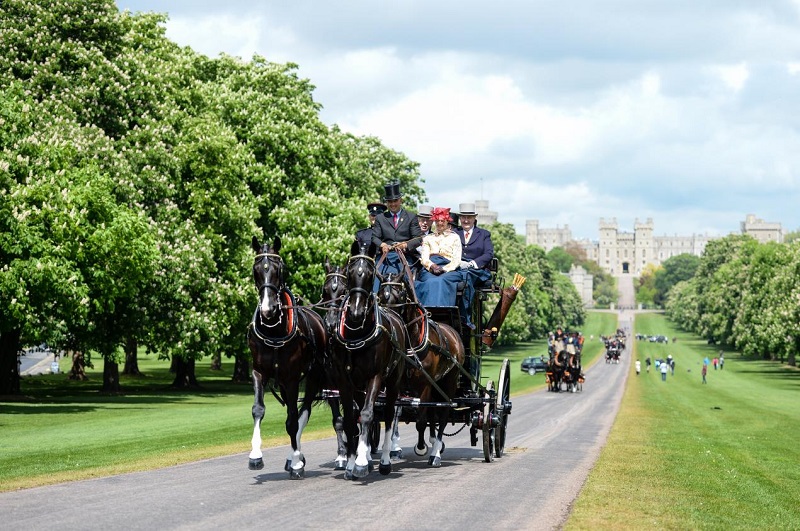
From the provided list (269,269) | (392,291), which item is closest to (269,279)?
(269,269)

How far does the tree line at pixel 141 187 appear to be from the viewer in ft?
124

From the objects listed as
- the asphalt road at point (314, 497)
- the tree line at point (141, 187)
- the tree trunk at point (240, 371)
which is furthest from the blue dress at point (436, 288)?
the tree trunk at point (240, 371)

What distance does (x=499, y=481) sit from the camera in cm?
1653

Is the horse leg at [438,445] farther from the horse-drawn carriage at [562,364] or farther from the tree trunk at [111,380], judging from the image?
the horse-drawn carriage at [562,364]

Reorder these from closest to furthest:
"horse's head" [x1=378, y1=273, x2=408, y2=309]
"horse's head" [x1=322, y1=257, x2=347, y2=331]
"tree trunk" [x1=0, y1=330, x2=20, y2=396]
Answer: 1. "horse's head" [x1=322, y1=257, x2=347, y2=331]
2. "horse's head" [x1=378, y1=273, x2=408, y2=309]
3. "tree trunk" [x1=0, y1=330, x2=20, y2=396]

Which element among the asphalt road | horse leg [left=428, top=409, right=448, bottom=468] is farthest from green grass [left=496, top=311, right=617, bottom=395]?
the asphalt road

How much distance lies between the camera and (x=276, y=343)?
1572 cm

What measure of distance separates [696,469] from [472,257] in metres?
5.88

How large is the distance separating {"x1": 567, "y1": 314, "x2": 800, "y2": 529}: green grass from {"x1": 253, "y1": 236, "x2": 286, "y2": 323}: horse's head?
4.93 m

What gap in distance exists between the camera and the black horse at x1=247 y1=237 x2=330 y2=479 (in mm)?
15688

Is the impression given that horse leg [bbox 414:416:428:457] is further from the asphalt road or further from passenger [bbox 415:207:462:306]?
passenger [bbox 415:207:462:306]

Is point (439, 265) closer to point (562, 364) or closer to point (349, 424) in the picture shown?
point (349, 424)

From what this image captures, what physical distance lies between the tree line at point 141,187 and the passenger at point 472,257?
19.6 m

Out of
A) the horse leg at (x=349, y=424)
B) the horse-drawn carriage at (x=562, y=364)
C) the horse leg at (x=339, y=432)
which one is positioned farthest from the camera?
the horse-drawn carriage at (x=562, y=364)
